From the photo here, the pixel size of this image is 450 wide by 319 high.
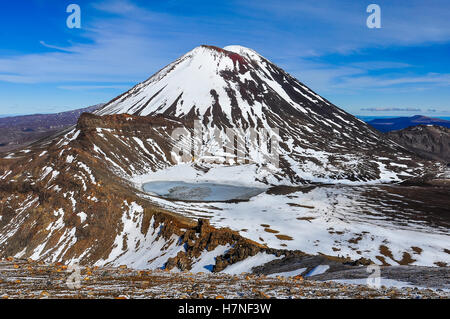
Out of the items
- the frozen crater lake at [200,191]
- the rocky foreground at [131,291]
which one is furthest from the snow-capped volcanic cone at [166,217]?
the rocky foreground at [131,291]

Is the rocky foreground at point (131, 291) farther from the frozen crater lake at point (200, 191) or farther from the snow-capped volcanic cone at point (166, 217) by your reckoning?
the frozen crater lake at point (200, 191)

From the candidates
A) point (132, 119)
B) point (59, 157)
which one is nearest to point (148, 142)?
point (132, 119)

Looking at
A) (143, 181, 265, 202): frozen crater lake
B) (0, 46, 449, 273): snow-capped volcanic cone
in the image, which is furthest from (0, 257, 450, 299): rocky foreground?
(143, 181, 265, 202): frozen crater lake

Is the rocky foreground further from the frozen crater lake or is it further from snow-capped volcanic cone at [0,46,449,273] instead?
the frozen crater lake

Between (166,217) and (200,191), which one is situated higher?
(166,217)

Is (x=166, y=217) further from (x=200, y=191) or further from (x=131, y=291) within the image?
(x=200, y=191)

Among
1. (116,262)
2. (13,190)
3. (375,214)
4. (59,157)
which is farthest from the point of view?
(59,157)

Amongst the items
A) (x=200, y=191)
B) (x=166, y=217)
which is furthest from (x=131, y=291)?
(x=200, y=191)

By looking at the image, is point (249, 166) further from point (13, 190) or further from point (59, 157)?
point (13, 190)
